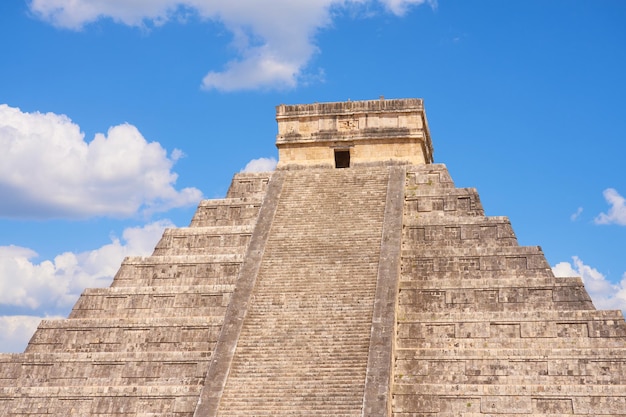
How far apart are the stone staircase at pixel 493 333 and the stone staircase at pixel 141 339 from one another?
12.9ft

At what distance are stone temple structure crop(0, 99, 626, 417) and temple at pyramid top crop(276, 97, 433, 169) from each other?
120 centimetres

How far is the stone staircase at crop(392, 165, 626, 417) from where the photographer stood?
51.9 feet

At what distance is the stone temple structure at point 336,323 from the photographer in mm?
15977

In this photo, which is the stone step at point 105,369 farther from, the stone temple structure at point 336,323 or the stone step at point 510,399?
the stone step at point 510,399

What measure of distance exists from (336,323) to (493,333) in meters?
3.06

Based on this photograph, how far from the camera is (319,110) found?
23.1m

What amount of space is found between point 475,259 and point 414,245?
146cm

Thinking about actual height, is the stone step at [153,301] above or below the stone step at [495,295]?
below

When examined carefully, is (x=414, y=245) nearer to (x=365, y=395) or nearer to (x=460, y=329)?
(x=460, y=329)

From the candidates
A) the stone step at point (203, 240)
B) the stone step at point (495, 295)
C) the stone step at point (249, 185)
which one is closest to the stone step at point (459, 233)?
the stone step at point (495, 295)

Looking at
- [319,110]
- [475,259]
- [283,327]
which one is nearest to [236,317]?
[283,327]

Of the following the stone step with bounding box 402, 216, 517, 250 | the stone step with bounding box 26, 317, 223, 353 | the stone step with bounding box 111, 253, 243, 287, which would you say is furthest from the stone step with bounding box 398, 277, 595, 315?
the stone step with bounding box 26, 317, 223, 353

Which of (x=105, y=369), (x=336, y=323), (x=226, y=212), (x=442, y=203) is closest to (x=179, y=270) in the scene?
(x=226, y=212)

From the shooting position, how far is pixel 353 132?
74.7 feet
